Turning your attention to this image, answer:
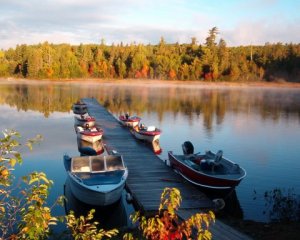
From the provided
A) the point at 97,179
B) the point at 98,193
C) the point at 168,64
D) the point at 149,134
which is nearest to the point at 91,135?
the point at 149,134

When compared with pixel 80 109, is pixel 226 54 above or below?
above

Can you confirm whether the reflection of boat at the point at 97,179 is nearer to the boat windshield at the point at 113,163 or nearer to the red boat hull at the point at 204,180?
the boat windshield at the point at 113,163

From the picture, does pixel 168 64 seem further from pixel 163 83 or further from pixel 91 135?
pixel 91 135

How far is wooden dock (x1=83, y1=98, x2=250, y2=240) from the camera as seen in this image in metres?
13.2

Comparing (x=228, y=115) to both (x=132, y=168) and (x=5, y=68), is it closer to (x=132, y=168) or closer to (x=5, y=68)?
(x=132, y=168)

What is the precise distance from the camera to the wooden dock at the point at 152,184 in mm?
13195

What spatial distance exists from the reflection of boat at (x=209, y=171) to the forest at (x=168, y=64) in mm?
96508

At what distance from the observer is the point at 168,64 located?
11856cm

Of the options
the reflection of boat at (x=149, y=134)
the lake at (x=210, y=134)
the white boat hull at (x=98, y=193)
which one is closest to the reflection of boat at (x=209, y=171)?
the lake at (x=210, y=134)

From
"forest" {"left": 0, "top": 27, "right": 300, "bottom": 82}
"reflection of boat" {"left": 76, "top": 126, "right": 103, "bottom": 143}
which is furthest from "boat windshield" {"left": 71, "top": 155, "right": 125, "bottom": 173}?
"forest" {"left": 0, "top": 27, "right": 300, "bottom": 82}

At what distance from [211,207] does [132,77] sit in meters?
108

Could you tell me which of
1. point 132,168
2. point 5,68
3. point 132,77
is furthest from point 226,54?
point 132,168

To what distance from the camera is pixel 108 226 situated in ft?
44.9

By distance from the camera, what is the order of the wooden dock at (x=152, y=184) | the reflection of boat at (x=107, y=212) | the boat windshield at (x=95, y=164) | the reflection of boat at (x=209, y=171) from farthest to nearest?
the boat windshield at (x=95, y=164), the reflection of boat at (x=209, y=171), the reflection of boat at (x=107, y=212), the wooden dock at (x=152, y=184)
